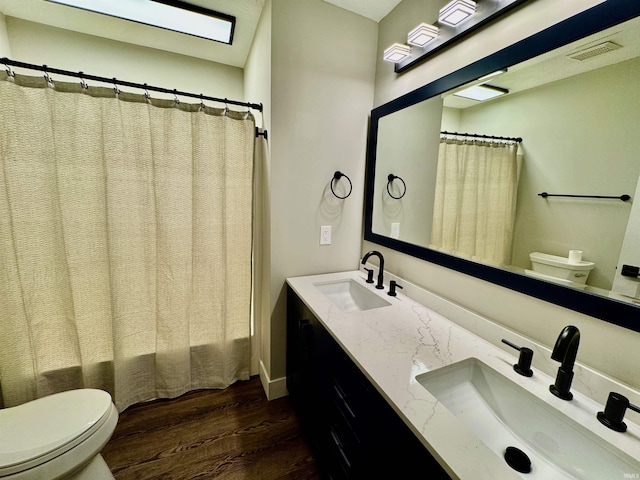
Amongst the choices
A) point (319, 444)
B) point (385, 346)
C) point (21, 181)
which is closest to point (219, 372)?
point (319, 444)

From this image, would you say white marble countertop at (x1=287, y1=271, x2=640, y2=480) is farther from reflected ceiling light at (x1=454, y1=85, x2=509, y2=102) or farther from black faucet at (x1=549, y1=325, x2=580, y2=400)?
reflected ceiling light at (x1=454, y1=85, x2=509, y2=102)

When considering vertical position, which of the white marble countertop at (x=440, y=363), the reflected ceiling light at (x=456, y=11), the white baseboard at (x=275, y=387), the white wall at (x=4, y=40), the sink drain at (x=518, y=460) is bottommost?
the white baseboard at (x=275, y=387)

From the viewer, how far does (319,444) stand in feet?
4.39

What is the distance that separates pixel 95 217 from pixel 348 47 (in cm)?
187

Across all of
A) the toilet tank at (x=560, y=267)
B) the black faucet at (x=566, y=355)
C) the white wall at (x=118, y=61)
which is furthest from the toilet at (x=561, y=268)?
the white wall at (x=118, y=61)

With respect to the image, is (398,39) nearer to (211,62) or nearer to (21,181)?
(211,62)

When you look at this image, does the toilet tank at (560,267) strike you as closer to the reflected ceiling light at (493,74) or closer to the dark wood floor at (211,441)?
the reflected ceiling light at (493,74)

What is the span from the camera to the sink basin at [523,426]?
2.19 ft

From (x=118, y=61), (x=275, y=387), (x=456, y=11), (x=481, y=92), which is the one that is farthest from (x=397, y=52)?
(x=275, y=387)

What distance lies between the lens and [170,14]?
1716 mm

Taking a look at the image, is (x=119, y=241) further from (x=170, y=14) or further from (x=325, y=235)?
(x=170, y=14)

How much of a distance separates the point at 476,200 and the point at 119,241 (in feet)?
6.46

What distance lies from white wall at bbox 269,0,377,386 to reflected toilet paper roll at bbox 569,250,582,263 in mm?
1230

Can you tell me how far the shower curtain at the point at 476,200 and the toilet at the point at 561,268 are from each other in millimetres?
100
